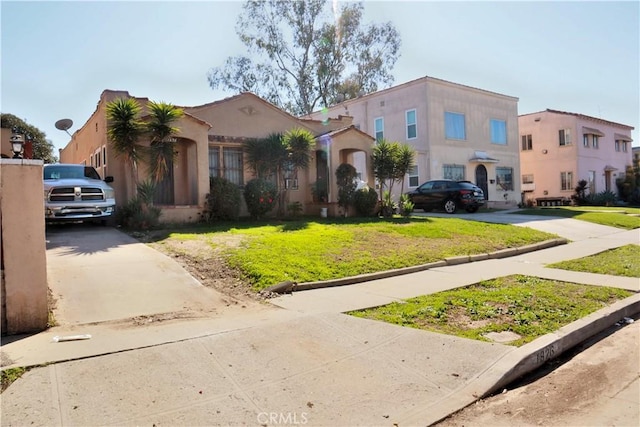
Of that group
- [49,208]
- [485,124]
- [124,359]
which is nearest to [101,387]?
[124,359]

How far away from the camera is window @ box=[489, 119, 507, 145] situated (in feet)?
94.3

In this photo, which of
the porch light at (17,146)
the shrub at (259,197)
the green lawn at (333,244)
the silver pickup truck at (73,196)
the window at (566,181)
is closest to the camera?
the porch light at (17,146)

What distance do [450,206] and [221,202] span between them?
38.1ft

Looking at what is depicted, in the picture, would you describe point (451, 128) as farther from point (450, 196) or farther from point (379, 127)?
point (450, 196)

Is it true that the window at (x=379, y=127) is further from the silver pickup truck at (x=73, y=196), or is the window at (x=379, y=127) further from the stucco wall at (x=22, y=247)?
the stucco wall at (x=22, y=247)

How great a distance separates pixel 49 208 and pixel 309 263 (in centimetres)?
738

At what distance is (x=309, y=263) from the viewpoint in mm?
8430

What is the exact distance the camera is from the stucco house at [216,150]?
14.3 m

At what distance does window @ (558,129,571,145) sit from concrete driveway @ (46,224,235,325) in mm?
34663

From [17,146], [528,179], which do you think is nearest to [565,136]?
[528,179]

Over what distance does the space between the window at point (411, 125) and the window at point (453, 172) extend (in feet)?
8.45

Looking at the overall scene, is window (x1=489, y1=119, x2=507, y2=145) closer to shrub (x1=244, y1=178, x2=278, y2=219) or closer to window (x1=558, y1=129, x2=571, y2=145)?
window (x1=558, y1=129, x2=571, y2=145)

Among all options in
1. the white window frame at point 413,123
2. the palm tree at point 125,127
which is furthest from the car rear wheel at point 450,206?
the palm tree at point 125,127
